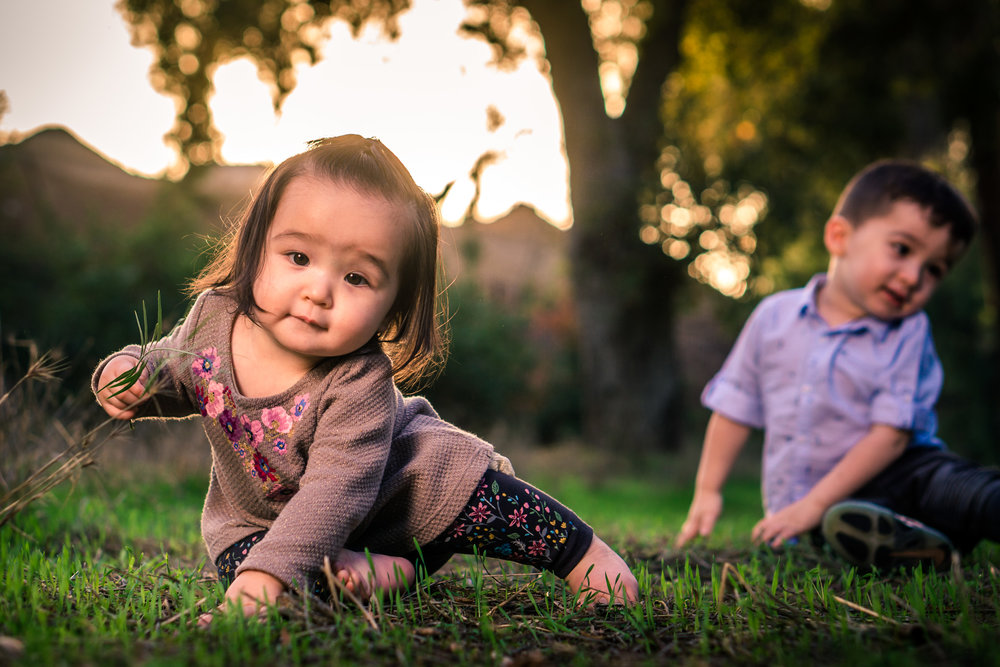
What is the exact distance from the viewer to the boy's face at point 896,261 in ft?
11.0

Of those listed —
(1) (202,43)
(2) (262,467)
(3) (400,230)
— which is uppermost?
(1) (202,43)

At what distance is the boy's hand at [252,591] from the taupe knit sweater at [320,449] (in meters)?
→ 0.09

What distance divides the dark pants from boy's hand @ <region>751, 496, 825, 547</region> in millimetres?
289

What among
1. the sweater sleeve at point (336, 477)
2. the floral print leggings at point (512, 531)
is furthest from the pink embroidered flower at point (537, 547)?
the sweater sleeve at point (336, 477)

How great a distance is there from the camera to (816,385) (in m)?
3.61

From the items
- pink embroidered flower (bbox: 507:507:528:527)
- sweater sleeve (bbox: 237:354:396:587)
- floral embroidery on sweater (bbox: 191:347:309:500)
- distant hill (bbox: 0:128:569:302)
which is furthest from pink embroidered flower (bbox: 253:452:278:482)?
distant hill (bbox: 0:128:569:302)

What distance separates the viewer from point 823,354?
361 centimetres

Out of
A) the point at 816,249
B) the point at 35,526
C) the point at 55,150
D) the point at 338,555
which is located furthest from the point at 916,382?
the point at 816,249

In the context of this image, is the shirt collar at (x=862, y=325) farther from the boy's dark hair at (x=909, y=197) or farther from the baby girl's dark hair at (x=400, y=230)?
the baby girl's dark hair at (x=400, y=230)

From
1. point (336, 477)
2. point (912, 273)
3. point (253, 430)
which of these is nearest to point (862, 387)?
point (912, 273)

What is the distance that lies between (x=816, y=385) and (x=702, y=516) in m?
0.81

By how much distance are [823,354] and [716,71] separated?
15.8m

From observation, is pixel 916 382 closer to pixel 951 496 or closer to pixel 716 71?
pixel 951 496

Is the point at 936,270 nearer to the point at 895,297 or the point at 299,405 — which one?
the point at 895,297
